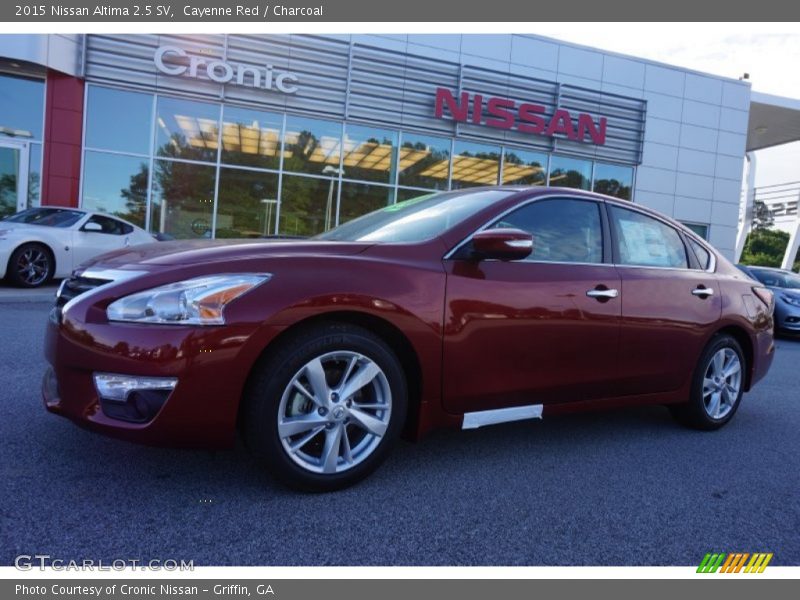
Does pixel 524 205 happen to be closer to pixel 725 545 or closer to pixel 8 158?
pixel 725 545

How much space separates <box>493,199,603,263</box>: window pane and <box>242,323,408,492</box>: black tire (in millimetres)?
1036

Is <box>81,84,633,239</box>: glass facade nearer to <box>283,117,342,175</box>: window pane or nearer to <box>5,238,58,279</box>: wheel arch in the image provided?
<box>283,117,342,175</box>: window pane

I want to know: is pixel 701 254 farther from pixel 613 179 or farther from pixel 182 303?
pixel 613 179

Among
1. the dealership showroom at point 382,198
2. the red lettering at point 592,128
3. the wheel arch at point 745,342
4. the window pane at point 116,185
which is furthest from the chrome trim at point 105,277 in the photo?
the red lettering at point 592,128

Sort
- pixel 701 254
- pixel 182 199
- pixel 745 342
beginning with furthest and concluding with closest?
pixel 182 199
pixel 745 342
pixel 701 254

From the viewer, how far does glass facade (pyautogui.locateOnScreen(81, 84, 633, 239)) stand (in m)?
13.3

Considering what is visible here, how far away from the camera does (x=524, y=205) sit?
343cm

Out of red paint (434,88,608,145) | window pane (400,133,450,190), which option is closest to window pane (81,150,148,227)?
window pane (400,133,450,190)

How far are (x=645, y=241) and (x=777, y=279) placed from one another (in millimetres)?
9812

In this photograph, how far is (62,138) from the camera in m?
12.8

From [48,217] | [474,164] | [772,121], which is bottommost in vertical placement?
[48,217]

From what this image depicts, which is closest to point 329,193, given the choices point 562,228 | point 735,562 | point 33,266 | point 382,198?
point 382,198

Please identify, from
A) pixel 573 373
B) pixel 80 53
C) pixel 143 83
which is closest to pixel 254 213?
pixel 143 83

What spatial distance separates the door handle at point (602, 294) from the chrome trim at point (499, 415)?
0.68 m
